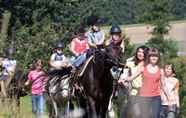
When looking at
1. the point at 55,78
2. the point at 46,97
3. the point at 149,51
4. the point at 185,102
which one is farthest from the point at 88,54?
the point at 185,102

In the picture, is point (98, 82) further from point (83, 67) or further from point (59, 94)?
point (59, 94)

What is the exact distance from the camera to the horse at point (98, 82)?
13.3 meters

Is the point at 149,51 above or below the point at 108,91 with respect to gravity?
above

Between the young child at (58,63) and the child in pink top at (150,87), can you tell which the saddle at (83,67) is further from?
the young child at (58,63)

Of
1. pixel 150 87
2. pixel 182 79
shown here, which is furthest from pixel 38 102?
pixel 182 79

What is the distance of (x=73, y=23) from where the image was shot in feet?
134

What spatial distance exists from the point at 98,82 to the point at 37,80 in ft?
14.9

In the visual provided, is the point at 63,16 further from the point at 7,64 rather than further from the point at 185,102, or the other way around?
the point at 7,64

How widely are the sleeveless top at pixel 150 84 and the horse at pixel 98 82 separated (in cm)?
95

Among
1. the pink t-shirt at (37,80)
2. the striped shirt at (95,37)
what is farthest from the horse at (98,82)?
the pink t-shirt at (37,80)

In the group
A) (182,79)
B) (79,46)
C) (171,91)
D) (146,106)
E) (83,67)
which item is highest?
(79,46)

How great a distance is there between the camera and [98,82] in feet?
44.1

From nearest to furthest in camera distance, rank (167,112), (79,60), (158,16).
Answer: (79,60), (167,112), (158,16)

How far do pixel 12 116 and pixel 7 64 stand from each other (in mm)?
6721
